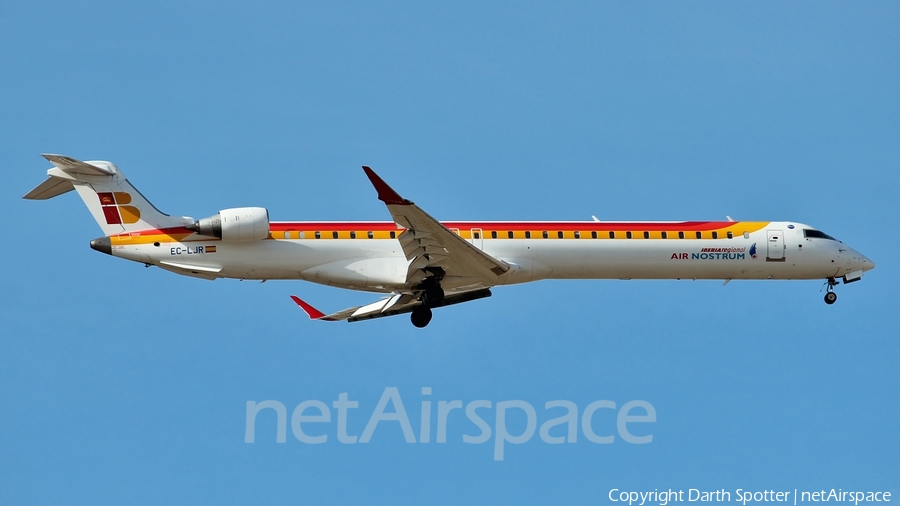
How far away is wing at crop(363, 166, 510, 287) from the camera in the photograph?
954 inches

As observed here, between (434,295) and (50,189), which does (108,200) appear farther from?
(434,295)

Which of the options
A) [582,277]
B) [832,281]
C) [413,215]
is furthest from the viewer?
[832,281]

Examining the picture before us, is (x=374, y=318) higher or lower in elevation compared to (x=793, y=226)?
lower

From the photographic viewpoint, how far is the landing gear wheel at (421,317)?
91.6ft

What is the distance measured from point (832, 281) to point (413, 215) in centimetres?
1307

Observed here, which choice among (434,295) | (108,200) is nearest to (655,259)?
(434,295)

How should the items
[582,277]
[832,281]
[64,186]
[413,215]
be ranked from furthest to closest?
1. [832,281]
2. [582,277]
3. [64,186]
4. [413,215]

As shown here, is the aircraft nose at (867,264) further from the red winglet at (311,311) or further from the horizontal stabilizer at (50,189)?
the horizontal stabilizer at (50,189)

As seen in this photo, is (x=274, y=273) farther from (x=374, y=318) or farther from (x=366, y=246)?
(x=374, y=318)

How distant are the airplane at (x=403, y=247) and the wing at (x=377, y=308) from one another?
133mm

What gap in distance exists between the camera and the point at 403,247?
1013 inches

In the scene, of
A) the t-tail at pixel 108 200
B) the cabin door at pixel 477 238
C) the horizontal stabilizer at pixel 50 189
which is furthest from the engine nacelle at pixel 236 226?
the cabin door at pixel 477 238

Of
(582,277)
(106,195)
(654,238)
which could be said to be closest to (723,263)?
(654,238)

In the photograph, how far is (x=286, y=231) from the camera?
26281 mm
